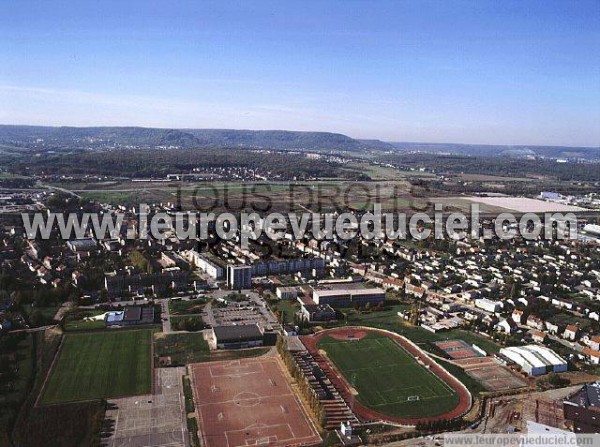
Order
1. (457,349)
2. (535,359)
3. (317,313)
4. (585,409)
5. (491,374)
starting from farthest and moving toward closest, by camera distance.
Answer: (317,313), (457,349), (535,359), (491,374), (585,409)

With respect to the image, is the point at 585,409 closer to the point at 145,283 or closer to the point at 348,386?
the point at 348,386

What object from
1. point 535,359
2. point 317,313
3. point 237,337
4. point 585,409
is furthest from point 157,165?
point 585,409

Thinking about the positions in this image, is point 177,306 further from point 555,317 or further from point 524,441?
point 555,317

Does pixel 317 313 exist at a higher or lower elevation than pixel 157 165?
lower

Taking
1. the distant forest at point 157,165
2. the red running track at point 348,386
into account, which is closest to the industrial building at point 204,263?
the red running track at point 348,386

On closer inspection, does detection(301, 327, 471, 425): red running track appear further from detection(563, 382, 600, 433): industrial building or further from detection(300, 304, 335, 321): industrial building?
detection(563, 382, 600, 433): industrial building

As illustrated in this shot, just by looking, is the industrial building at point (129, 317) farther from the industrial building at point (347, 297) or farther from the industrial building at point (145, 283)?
the industrial building at point (347, 297)

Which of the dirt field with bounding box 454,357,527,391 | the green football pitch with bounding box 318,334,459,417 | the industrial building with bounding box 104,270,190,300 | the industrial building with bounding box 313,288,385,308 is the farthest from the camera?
the industrial building with bounding box 104,270,190,300

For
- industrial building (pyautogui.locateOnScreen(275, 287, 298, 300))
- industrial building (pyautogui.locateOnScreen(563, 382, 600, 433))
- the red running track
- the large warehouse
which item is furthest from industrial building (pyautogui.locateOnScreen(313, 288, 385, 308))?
industrial building (pyautogui.locateOnScreen(563, 382, 600, 433))
